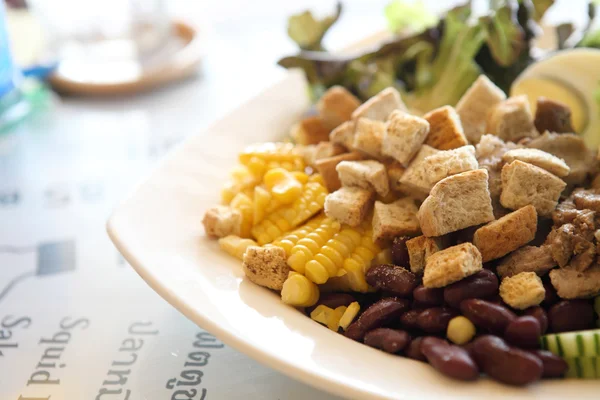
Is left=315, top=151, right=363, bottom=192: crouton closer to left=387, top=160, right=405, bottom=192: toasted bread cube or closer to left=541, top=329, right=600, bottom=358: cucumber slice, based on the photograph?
left=387, top=160, right=405, bottom=192: toasted bread cube

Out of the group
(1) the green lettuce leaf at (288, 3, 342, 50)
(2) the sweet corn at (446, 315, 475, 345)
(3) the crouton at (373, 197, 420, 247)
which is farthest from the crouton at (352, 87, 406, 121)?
(2) the sweet corn at (446, 315, 475, 345)

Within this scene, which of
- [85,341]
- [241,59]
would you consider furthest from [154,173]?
[241,59]

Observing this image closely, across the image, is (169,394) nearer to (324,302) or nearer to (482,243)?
(324,302)

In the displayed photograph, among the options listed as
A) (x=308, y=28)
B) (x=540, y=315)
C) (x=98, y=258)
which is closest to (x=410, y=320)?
(x=540, y=315)

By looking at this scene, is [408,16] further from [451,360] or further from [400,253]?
[451,360]

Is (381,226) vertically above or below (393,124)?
below

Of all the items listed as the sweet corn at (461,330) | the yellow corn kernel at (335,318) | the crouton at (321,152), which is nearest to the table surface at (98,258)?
the yellow corn kernel at (335,318)

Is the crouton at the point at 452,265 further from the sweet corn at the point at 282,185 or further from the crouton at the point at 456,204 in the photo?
the sweet corn at the point at 282,185
